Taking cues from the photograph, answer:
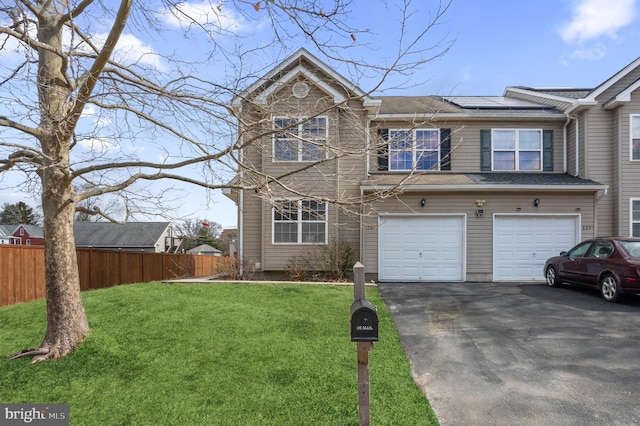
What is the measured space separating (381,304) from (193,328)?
3816 millimetres

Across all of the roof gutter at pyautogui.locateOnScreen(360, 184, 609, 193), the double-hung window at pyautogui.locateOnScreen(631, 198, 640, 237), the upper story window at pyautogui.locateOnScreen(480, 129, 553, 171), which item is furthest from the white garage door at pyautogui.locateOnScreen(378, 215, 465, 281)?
the double-hung window at pyautogui.locateOnScreen(631, 198, 640, 237)

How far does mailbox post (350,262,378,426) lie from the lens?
3.13 metres

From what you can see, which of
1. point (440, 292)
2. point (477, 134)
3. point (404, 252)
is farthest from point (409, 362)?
point (477, 134)

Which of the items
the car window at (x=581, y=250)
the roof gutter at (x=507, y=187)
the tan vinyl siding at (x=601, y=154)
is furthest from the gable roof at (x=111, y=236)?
the car window at (x=581, y=250)

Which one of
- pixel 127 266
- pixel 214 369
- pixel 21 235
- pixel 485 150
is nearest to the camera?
pixel 214 369

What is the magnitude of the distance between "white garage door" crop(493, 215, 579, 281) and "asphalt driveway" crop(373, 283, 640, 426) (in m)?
2.91

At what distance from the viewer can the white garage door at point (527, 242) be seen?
12.3m

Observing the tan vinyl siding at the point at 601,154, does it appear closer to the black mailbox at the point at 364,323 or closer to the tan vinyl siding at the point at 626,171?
the tan vinyl siding at the point at 626,171

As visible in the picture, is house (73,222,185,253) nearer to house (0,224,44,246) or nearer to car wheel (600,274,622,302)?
house (0,224,44,246)

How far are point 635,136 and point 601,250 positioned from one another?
5.66m

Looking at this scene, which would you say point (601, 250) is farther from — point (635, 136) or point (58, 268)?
point (58, 268)

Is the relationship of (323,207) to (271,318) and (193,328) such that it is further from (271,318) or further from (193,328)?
(193,328)

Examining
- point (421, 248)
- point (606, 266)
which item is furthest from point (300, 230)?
point (606, 266)

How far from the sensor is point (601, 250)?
920 cm
